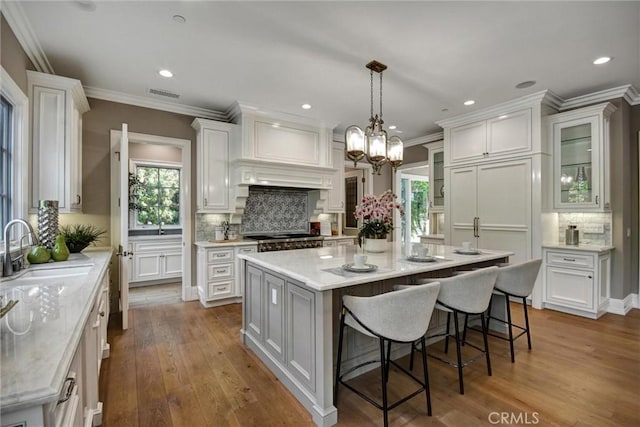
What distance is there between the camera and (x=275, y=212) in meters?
5.29

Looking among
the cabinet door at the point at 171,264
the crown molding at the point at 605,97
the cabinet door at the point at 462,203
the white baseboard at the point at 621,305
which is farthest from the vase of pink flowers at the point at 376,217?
the cabinet door at the point at 171,264

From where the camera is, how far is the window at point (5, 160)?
2.34 meters

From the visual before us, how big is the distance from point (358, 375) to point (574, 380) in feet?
5.38

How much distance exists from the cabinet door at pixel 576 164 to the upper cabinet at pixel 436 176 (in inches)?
66.2

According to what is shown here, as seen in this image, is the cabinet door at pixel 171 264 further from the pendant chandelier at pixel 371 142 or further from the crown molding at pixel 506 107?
the crown molding at pixel 506 107

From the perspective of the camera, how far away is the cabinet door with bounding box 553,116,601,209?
3844mm

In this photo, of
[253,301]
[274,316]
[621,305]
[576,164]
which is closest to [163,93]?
[253,301]

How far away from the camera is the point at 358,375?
2.45 m

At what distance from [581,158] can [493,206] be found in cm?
117

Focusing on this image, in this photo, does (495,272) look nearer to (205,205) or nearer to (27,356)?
(27,356)

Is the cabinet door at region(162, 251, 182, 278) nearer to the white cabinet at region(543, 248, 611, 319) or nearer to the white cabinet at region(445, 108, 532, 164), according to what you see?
the white cabinet at region(445, 108, 532, 164)

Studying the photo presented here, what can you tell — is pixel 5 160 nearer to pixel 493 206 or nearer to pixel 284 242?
pixel 284 242

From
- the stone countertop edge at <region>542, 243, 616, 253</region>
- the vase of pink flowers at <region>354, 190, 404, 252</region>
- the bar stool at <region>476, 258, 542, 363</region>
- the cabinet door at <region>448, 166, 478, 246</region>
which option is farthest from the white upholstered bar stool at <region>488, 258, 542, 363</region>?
the cabinet door at <region>448, 166, 478, 246</region>

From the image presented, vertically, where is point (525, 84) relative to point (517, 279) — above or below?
above
